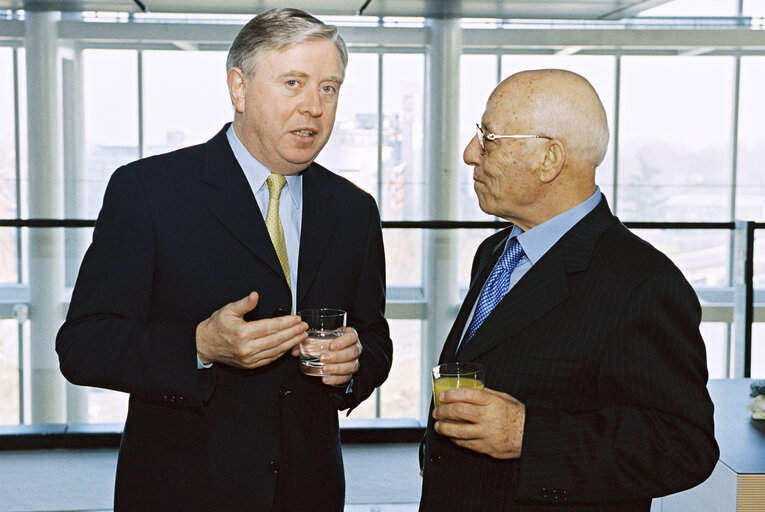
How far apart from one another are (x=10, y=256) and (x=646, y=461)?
4.98 m

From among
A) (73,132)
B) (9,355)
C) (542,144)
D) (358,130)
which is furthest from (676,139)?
(542,144)

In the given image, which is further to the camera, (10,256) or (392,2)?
(392,2)

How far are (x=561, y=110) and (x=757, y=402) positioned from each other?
156 cm

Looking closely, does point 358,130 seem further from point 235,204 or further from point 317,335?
point 317,335

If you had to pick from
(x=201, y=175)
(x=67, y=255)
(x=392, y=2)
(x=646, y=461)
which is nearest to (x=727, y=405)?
(x=646, y=461)

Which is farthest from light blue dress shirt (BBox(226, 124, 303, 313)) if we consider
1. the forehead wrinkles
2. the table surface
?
the table surface

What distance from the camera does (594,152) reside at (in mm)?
1676

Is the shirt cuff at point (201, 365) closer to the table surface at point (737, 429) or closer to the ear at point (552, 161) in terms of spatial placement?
the ear at point (552, 161)

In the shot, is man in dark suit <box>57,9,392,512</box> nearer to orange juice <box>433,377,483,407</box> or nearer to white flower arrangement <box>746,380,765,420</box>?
orange juice <box>433,377,483,407</box>

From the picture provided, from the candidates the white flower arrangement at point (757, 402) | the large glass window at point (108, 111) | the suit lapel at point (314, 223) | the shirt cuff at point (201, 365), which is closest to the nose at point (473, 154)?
the suit lapel at point (314, 223)

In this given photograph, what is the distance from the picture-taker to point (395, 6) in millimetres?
8312

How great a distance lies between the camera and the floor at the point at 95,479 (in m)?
4.15

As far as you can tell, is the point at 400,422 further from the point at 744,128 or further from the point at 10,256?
the point at 744,128

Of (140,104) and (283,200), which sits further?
(140,104)
